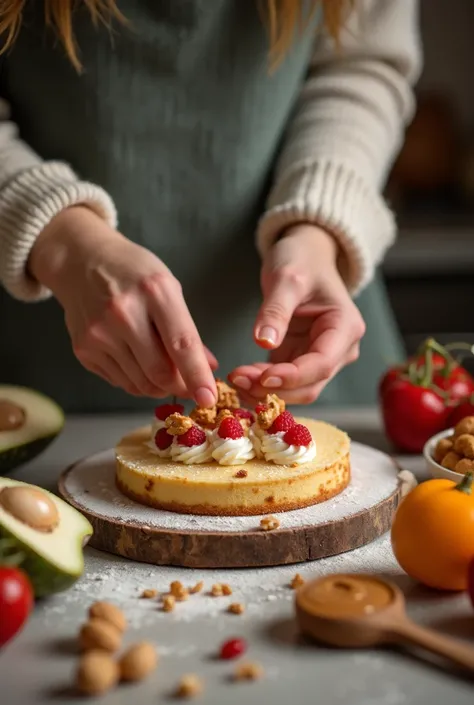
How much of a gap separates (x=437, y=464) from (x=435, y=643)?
49 cm

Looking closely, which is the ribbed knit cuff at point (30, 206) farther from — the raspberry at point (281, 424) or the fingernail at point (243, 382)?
the raspberry at point (281, 424)

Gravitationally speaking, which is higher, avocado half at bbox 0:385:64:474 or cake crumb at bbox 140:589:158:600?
cake crumb at bbox 140:589:158:600

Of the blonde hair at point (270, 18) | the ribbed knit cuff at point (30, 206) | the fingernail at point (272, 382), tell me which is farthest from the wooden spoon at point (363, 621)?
the blonde hair at point (270, 18)

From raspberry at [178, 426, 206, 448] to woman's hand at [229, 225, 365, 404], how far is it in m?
0.14

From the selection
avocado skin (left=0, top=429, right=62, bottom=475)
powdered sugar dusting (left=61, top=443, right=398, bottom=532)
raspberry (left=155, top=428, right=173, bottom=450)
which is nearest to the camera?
powdered sugar dusting (left=61, top=443, right=398, bottom=532)

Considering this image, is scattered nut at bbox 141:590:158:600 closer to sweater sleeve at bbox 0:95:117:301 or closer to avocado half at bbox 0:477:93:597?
avocado half at bbox 0:477:93:597

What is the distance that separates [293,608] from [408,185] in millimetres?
2832

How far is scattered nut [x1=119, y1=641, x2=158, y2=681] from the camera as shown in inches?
34.7

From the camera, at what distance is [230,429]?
1255mm

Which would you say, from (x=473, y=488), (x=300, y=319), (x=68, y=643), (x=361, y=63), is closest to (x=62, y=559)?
(x=68, y=643)

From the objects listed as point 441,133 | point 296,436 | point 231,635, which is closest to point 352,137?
point 296,436

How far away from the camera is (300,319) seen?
5.05 ft

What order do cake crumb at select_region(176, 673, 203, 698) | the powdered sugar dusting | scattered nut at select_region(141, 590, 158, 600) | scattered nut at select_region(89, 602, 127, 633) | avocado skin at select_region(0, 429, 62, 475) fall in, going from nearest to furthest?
cake crumb at select_region(176, 673, 203, 698) < scattered nut at select_region(89, 602, 127, 633) < scattered nut at select_region(141, 590, 158, 600) < the powdered sugar dusting < avocado skin at select_region(0, 429, 62, 475)

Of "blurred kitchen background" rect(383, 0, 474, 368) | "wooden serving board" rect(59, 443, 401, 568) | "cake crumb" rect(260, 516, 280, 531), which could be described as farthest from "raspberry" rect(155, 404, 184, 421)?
"blurred kitchen background" rect(383, 0, 474, 368)
